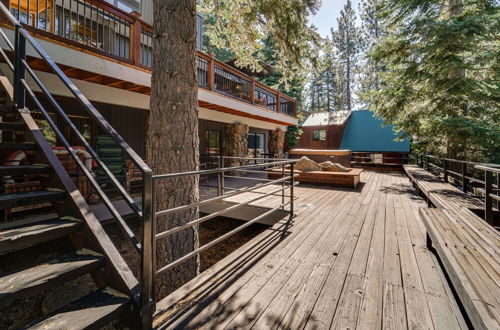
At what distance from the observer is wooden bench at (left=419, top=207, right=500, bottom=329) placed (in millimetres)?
1360

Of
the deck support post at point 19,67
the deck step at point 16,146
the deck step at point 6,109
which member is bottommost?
the deck step at point 16,146

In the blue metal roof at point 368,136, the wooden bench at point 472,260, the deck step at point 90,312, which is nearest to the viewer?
the deck step at point 90,312

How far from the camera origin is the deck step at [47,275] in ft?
4.20

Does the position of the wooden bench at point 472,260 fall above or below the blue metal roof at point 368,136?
below

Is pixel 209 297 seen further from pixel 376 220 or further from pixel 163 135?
pixel 376 220

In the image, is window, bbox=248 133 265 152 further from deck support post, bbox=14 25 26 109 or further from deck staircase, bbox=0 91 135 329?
deck staircase, bbox=0 91 135 329

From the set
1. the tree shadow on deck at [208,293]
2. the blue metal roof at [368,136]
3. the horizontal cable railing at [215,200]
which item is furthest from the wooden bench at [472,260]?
the blue metal roof at [368,136]

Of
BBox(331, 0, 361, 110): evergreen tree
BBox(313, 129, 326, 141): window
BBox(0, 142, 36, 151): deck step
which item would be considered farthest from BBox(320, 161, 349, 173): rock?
BBox(331, 0, 361, 110): evergreen tree

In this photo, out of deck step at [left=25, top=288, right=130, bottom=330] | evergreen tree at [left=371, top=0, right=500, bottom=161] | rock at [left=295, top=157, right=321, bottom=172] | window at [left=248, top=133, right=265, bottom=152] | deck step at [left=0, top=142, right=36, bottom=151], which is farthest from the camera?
window at [left=248, top=133, right=265, bottom=152]

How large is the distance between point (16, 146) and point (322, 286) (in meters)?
3.13

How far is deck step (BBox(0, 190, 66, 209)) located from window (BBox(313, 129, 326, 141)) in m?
18.3

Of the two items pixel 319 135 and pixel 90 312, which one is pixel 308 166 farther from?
pixel 319 135

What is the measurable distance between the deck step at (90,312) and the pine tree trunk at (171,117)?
104 cm

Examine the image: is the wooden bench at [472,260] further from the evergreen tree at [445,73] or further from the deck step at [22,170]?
the evergreen tree at [445,73]
